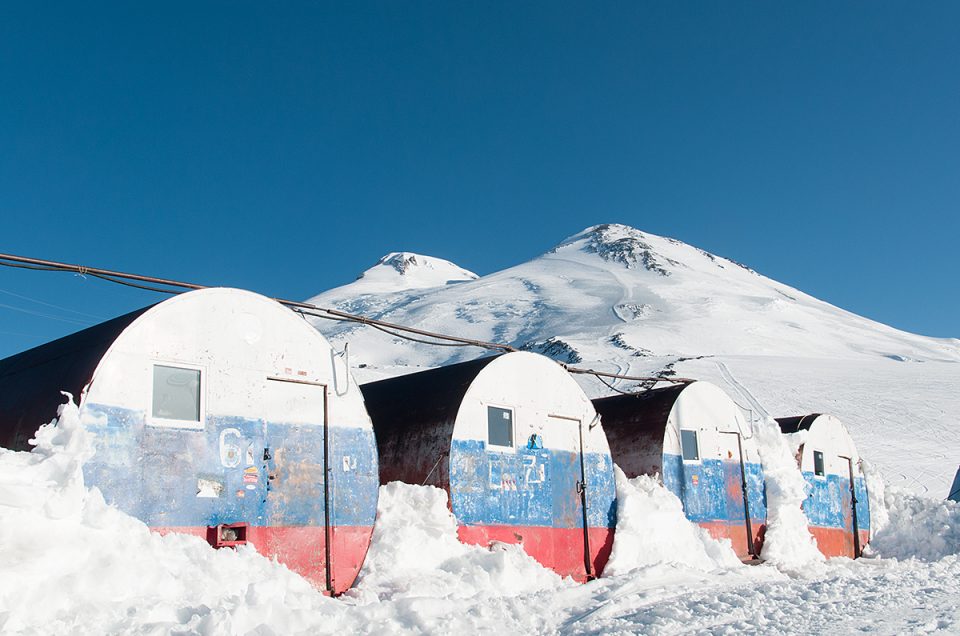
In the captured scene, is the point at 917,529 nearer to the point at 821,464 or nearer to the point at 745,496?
the point at 821,464

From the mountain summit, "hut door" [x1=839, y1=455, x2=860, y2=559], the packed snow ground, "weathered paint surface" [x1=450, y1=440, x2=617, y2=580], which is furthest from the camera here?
the mountain summit

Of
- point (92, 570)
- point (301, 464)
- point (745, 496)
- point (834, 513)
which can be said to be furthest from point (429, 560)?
point (834, 513)

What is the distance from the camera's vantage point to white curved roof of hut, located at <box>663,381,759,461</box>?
703 inches

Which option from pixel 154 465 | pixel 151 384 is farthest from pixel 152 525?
pixel 151 384

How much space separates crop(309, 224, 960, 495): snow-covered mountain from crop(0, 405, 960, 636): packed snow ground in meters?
27.2

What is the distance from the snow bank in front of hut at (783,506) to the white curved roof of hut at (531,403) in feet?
18.8

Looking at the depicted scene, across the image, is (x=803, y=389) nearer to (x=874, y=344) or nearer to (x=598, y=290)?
(x=874, y=344)

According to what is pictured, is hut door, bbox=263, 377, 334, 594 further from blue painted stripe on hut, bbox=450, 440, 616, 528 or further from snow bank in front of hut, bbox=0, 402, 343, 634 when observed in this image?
blue painted stripe on hut, bbox=450, 440, 616, 528

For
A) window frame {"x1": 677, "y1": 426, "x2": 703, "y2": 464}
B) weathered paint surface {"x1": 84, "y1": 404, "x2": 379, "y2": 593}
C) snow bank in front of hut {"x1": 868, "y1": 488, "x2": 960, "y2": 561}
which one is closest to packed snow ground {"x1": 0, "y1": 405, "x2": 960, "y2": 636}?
weathered paint surface {"x1": 84, "y1": 404, "x2": 379, "y2": 593}

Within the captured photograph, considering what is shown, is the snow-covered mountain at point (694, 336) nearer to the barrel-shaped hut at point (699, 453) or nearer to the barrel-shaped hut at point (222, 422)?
the barrel-shaped hut at point (699, 453)

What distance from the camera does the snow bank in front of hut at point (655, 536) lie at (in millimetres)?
15484

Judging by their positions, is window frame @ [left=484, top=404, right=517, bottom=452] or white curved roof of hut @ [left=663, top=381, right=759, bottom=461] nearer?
window frame @ [left=484, top=404, right=517, bottom=452]

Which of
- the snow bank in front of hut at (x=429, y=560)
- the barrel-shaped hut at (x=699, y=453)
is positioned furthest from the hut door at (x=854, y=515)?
the snow bank in front of hut at (x=429, y=560)

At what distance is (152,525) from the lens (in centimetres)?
958
